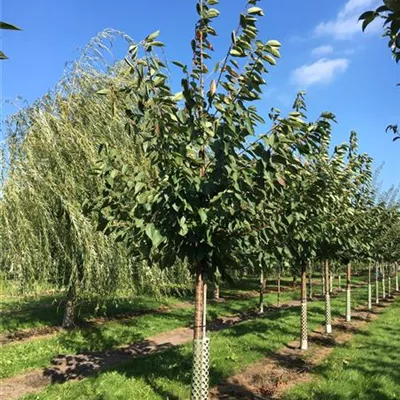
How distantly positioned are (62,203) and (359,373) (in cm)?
780

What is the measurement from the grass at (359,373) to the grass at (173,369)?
1559 millimetres

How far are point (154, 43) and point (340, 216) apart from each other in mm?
7571

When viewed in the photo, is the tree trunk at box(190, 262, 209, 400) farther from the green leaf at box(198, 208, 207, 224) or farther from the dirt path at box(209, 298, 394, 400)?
the dirt path at box(209, 298, 394, 400)

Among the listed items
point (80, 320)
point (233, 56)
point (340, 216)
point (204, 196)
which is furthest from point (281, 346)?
point (233, 56)

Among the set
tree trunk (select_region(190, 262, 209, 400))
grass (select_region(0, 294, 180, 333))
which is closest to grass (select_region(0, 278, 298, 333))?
grass (select_region(0, 294, 180, 333))

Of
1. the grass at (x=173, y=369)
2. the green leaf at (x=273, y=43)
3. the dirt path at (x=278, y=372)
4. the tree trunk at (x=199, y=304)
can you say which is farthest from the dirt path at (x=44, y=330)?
the green leaf at (x=273, y=43)

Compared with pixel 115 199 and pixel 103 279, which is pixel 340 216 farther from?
pixel 115 199

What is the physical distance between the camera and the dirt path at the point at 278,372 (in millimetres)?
7637

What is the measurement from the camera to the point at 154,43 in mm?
4129

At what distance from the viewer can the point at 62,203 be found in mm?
10961

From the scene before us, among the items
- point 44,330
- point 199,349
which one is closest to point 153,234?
point 199,349

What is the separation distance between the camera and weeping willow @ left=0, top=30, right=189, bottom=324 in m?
10.8

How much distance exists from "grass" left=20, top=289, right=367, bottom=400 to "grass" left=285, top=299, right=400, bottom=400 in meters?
1.56

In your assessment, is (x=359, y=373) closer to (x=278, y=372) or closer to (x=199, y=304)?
(x=278, y=372)
